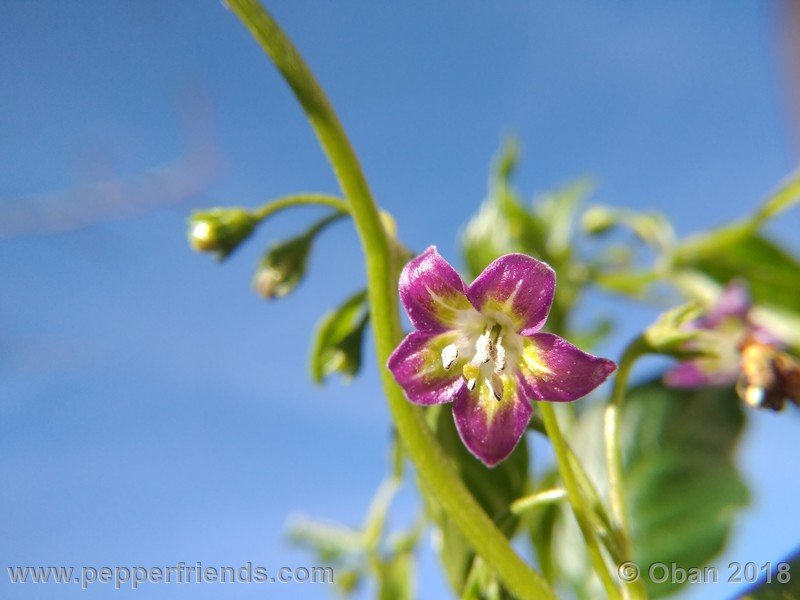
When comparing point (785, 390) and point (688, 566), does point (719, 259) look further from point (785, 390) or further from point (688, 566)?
point (785, 390)

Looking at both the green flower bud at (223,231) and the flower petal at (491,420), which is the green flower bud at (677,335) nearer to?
the flower petal at (491,420)

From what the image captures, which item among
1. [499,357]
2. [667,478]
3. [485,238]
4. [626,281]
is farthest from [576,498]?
[626,281]

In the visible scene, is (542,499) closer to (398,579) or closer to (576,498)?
(576,498)

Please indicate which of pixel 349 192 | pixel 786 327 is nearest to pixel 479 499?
pixel 349 192

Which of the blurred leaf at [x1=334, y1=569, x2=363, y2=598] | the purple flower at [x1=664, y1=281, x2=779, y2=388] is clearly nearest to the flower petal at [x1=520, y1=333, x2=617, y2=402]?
the purple flower at [x1=664, y1=281, x2=779, y2=388]

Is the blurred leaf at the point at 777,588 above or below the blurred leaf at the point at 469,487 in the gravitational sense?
below

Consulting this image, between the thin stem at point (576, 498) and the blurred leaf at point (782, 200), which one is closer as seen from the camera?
the thin stem at point (576, 498)

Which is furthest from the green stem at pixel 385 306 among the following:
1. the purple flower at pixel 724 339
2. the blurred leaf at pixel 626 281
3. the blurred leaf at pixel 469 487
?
the blurred leaf at pixel 626 281

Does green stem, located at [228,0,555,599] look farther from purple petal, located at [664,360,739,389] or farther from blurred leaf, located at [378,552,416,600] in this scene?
blurred leaf, located at [378,552,416,600]
